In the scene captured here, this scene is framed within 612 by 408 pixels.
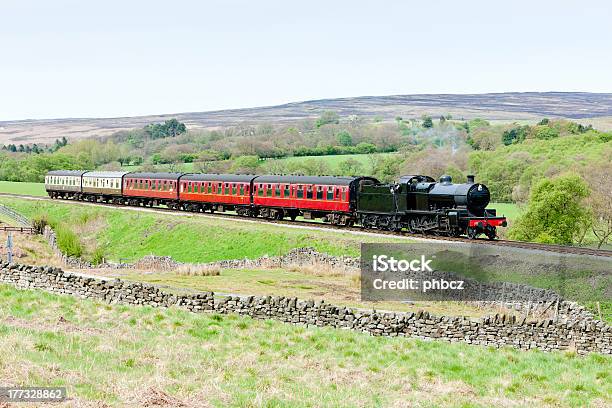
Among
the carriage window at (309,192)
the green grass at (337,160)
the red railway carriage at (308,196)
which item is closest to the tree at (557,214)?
the red railway carriage at (308,196)

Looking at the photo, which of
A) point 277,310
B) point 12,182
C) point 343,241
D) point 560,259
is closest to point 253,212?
point 343,241

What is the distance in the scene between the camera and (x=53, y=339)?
19375mm

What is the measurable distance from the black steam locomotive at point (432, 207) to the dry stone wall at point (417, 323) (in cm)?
1692

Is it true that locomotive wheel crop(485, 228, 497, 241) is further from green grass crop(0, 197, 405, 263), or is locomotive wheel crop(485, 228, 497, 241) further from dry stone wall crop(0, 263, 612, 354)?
dry stone wall crop(0, 263, 612, 354)

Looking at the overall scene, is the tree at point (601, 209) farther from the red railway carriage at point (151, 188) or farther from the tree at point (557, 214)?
the red railway carriage at point (151, 188)

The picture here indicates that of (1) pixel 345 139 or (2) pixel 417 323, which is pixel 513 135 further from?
(2) pixel 417 323

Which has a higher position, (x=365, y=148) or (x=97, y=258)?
(x=97, y=258)

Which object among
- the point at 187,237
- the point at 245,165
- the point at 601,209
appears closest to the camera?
the point at 187,237

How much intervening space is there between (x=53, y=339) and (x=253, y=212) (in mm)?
39398

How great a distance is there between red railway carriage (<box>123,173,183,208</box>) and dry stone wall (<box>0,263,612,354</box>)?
42.0 metres

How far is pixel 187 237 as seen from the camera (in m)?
53.9

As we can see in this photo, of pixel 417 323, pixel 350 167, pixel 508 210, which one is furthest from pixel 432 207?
pixel 350 167

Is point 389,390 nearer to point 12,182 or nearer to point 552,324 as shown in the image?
point 552,324

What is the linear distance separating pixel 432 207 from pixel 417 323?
20300 mm
